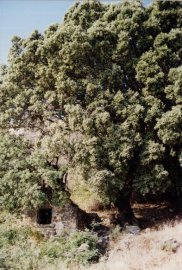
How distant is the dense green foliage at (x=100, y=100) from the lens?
65.0 feet

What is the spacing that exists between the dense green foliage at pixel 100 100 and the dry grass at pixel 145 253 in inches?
91.9

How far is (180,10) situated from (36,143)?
1147 centimetres

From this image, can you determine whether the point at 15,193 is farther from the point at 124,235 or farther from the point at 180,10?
the point at 180,10

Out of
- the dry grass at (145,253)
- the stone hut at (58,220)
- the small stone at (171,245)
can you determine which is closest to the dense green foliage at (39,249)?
the stone hut at (58,220)

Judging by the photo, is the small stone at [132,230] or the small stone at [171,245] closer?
the small stone at [171,245]

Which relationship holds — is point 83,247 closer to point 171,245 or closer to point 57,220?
point 57,220

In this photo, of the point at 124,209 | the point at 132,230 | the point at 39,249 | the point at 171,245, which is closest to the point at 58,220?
the point at 39,249

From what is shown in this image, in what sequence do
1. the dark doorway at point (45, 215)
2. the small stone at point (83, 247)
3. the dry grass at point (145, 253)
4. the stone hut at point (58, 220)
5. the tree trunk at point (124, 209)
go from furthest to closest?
the dark doorway at point (45, 215) < the tree trunk at point (124, 209) < the stone hut at point (58, 220) < the small stone at point (83, 247) < the dry grass at point (145, 253)

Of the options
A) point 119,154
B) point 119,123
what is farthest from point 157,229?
point 119,123

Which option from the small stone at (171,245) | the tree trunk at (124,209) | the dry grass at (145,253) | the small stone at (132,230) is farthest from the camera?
the tree trunk at (124,209)

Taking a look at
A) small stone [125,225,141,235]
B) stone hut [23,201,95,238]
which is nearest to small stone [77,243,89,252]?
stone hut [23,201,95,238]

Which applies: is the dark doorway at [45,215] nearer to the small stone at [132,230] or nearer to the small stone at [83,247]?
the small stone at [132,230]

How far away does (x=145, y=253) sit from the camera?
16.8 meters

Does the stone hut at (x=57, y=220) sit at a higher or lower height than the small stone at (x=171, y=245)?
higher
